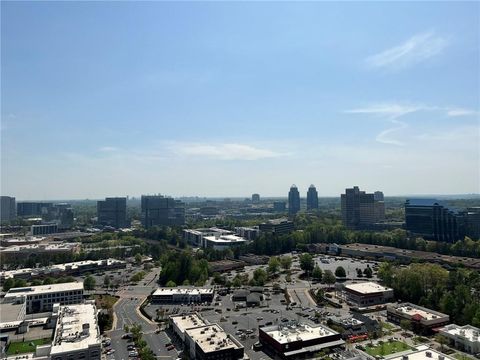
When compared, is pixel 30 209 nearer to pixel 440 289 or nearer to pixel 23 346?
pixel 23 346

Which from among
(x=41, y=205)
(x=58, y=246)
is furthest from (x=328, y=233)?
(x=41, y=205)

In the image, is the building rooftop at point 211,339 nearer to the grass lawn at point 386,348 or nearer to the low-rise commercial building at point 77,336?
the low-rise commercial building at point 77,336

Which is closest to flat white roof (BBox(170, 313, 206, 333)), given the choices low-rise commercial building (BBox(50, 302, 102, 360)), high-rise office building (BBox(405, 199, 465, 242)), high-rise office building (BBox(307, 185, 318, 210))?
low-rise commercial building (BBox(50, 302, 102, 360))

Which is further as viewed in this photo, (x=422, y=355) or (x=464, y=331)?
(x=464, y=331)

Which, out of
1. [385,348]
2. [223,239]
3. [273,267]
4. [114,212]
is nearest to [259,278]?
[273,267]

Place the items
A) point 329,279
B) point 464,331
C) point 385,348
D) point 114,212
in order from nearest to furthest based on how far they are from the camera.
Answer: point 385,348 → point 464,331 → point 329,279 → point 114,212
